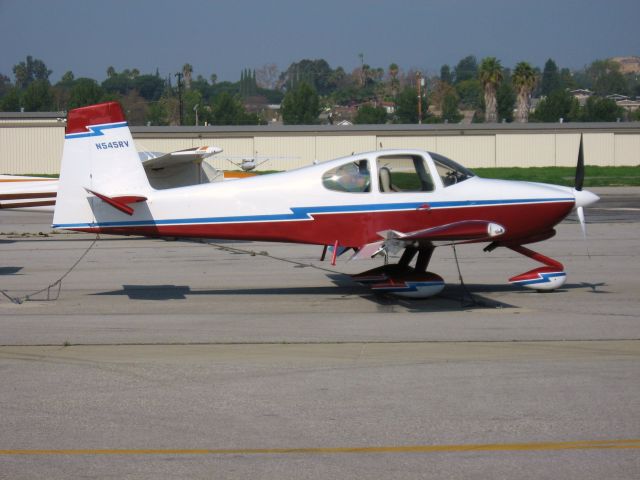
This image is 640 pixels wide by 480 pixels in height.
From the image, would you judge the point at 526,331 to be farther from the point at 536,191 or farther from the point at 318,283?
the point at 318,283

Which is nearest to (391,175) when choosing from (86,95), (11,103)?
(86,95)

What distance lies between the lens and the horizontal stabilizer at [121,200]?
11.5m

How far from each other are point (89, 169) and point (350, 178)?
3476 millimetres

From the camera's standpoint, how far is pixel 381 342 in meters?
9.12

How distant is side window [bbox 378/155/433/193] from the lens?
38.5ft

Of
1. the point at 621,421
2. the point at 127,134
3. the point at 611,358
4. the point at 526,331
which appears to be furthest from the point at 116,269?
the point at 621,421

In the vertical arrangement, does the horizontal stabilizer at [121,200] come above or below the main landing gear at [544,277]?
above

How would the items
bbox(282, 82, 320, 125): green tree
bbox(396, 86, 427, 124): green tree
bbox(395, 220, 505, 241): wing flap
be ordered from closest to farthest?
bbox(395, 220, 505, 241): wing flap, bbox(282, 82, 320, 125): green tree, bbox(396, 86, 427, 124): green tree

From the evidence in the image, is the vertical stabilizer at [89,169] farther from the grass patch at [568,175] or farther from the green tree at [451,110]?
the green tree at [451,110]

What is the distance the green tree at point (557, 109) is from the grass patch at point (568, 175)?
136ft

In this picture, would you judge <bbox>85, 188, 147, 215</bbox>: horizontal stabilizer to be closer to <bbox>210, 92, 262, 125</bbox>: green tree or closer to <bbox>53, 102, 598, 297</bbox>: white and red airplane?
<bbox>53, 102, 598, 297</bbox>: white and red airplane

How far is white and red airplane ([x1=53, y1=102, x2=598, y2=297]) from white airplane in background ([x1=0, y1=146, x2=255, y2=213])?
24.2ft

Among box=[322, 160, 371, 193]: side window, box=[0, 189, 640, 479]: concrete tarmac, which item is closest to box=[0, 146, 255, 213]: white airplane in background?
box=[0, 189, 640, 479]: concrete tarmac

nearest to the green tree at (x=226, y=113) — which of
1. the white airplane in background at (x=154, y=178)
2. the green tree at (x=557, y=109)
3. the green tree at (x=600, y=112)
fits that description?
the green tree at (x=557, y=109)
